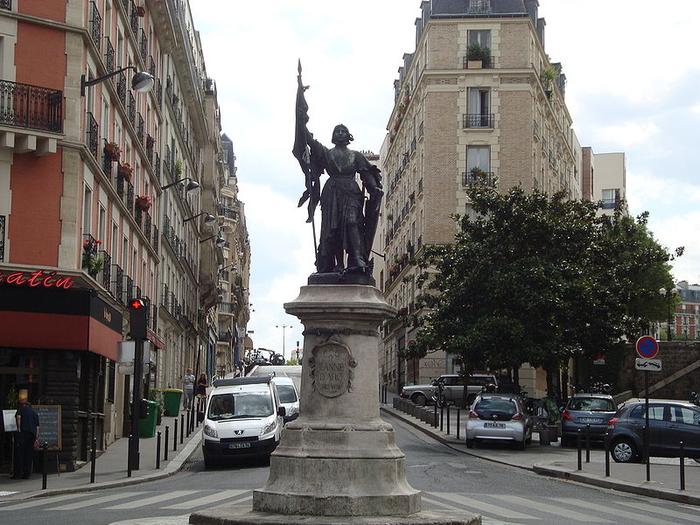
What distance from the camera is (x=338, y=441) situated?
12484 millimetres

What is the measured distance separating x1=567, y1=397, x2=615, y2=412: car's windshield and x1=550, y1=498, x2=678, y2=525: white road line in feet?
43.0

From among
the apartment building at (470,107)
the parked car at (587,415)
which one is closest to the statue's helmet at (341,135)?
the parked car at (587,415)

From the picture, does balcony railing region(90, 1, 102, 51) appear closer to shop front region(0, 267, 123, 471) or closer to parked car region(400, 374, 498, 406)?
shop front region(0, 267, 123, 471)

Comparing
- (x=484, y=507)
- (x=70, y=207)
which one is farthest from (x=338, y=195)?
(x=70, y=207)

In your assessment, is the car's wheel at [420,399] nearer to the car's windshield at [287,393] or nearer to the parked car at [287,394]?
the parked car at [287,394]

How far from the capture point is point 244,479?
69.9 ft

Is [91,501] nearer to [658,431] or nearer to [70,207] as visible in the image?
[70,207]

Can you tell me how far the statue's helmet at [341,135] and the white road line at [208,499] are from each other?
5655 millimetres

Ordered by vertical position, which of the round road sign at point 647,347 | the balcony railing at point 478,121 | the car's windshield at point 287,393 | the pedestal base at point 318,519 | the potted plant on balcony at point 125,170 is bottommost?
the pedestal base at point 318,519

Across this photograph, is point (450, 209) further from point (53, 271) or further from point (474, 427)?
point (53, 271)

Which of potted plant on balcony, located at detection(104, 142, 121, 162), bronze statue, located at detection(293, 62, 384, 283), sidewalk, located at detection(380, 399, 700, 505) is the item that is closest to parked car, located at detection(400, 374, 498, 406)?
sidewalk, located at detection(380, 399, 700, 505)

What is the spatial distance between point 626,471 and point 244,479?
7957mm

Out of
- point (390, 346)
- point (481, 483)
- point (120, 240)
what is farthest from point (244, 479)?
point (390, 346)

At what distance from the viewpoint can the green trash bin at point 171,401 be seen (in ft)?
131
